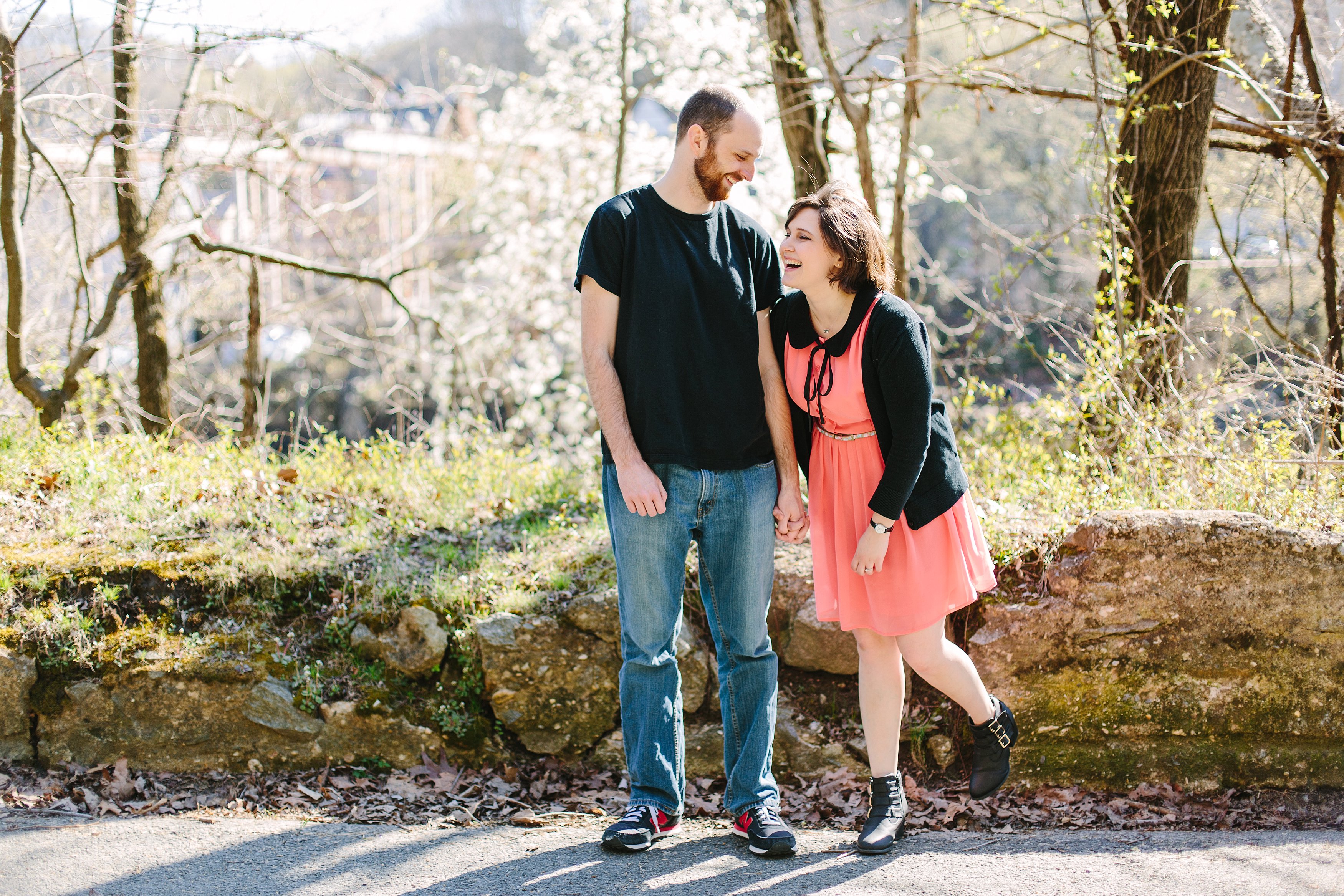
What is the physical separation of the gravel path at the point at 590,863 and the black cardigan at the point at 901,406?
1037 mm

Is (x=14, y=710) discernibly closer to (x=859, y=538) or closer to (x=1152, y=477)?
(x=859, y=538)

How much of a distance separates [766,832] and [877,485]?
109 centimetres

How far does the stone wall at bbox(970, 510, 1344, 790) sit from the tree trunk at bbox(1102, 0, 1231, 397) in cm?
154

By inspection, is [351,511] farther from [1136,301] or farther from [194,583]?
[1136,301]

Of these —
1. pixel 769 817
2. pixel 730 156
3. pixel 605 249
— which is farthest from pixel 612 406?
pixel 769 817

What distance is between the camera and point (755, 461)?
295 centimetres

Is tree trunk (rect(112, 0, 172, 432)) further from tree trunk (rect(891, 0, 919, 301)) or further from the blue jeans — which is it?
tree trunk (rect(891, 0, 919, 301))

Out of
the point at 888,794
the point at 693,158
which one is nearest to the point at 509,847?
the point at 888,794

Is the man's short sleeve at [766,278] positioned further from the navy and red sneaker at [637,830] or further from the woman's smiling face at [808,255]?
the navy and red sneaker at [637,830]

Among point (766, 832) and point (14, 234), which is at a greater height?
point (14, 234)

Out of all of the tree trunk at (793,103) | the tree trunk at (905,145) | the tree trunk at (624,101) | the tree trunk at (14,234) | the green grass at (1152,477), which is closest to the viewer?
the green grass at (1152,477)

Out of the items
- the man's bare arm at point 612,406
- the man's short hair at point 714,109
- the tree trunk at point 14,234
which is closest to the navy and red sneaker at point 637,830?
the man's bare arm at point 612,406

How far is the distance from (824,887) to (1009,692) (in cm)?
121

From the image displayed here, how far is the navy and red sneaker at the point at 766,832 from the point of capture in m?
2.86
